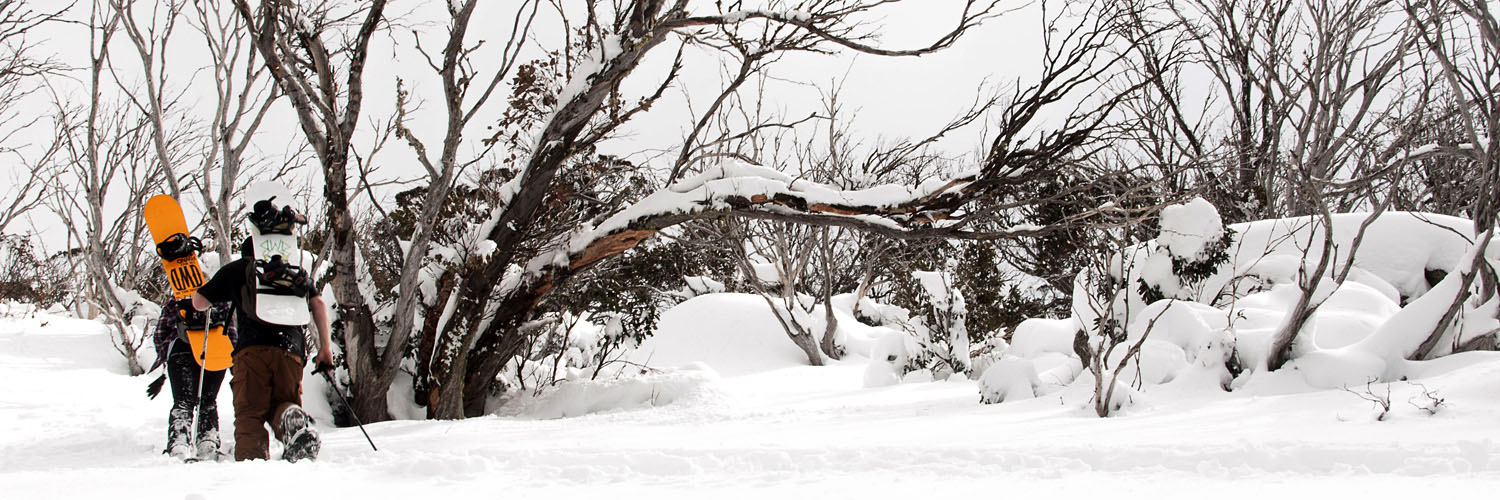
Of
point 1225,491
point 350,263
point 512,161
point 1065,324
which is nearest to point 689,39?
point 512,161

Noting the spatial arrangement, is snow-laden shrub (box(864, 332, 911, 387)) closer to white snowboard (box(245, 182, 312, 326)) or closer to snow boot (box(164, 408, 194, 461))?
white snowboard (box(245, 182, 312, 326))

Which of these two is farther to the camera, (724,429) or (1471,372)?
(724,429)

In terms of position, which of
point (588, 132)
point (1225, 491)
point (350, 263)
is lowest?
point (1225, 491)

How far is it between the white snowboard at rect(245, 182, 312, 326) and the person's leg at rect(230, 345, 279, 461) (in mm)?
164

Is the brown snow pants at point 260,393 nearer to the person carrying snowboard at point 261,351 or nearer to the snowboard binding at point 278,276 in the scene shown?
the person carrying snowboard at point 261,351

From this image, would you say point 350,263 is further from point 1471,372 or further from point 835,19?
point 1471,372

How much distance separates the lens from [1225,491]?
2494 millimetres

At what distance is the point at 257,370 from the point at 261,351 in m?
0.09

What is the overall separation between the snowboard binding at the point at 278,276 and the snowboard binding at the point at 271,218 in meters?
0.15

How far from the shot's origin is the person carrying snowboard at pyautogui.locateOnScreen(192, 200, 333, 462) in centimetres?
372

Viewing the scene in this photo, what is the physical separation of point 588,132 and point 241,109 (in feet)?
12.5

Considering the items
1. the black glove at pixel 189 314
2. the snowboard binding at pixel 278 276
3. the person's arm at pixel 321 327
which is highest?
the snowboard binding at pixel 278 276

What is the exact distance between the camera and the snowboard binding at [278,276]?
3.84m

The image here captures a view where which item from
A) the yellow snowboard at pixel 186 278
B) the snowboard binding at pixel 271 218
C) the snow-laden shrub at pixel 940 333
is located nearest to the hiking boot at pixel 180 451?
the yellow snowboard at pixel 186 278
